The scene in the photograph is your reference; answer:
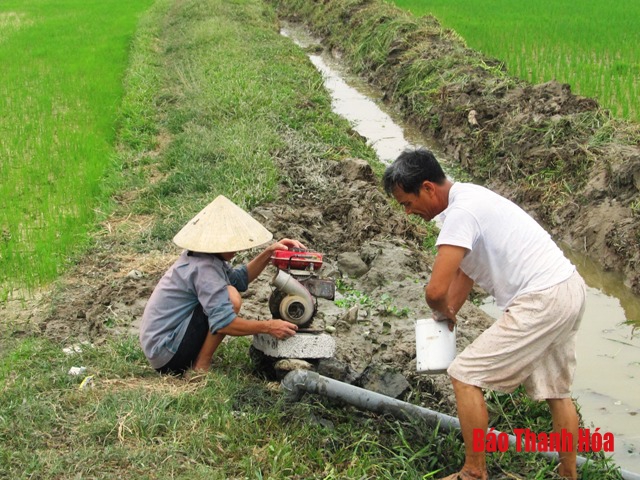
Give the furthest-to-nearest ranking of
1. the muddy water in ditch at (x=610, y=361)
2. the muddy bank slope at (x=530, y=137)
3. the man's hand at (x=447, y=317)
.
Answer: the muddy bank slope at (x=530, y=137) < the muddy water in ditch at (x=610, y=361) < the man's hand at (x=447, y=317)

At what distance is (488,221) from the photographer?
2.75 meters

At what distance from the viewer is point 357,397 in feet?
10.5

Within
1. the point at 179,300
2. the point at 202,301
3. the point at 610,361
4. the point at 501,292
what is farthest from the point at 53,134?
the point at 501,292

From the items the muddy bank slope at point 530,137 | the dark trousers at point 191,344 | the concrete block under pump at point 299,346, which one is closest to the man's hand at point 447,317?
the concrete block under pump at point 299,346

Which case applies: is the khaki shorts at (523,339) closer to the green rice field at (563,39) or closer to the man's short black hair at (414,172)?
the man's short black hair at (414,172)

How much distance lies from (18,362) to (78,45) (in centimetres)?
1206

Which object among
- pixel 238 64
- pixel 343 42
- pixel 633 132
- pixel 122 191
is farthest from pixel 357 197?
pixel 343 42

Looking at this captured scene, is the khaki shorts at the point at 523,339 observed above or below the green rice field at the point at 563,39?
above

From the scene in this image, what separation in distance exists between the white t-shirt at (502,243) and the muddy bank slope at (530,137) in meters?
3.09

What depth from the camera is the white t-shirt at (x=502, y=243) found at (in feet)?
8.93

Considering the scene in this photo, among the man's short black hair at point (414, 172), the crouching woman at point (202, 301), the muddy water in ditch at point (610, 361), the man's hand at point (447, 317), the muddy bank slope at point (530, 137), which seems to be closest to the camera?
the man's short black hair at point (414, 172)

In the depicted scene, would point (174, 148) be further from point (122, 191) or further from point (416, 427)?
point (416, 427)

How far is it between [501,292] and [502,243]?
20 centimetres

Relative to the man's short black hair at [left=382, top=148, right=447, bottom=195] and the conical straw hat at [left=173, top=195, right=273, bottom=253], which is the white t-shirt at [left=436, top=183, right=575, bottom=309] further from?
the conical straw hat at [left=173, top=195, right=273, bottom=253]
